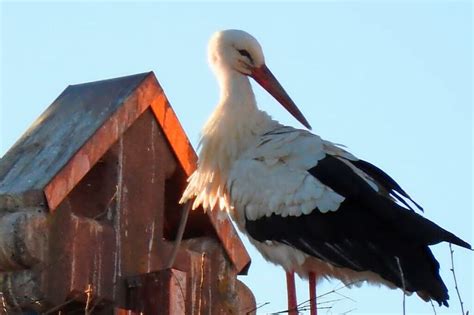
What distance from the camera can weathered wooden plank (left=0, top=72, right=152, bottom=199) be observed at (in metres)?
5.57

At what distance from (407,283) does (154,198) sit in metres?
1.08

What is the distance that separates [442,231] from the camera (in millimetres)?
5664

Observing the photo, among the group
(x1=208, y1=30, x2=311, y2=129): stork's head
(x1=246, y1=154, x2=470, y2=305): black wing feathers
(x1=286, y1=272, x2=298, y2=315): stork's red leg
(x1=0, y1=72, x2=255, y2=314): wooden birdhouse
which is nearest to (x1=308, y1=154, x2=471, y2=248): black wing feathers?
(x1=246, y1=154, x2=470, y2=305): black wing feathers

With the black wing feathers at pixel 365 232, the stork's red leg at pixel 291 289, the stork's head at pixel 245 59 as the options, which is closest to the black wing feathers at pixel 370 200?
the black wing feathers at pixel 365 232

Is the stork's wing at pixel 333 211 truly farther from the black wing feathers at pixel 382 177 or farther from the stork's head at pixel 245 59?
the stork's head at pixel 245 59

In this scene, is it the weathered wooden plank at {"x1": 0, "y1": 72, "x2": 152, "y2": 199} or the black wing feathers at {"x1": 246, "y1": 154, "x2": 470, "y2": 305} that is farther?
Result: the black wing feathers at {"x1": 246, "y1": 154, "x2": 470, "y2": 305}

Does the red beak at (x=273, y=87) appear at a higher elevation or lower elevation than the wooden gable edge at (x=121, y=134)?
higher

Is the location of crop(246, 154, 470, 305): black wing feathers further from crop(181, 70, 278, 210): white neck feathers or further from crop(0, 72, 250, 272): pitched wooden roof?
crop(0, 72, 250, 272): pitched wooden roof

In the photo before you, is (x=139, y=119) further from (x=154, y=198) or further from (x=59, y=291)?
(x=59, y=291)

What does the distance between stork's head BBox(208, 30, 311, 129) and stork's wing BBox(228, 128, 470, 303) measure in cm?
50

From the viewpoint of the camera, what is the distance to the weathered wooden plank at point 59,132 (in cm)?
557

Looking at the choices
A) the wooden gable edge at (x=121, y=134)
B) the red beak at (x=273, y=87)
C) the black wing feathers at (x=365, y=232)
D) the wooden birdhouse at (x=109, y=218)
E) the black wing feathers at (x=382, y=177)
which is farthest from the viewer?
the red beak at (x=273, y=87)

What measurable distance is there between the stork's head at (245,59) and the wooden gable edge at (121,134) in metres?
0.50

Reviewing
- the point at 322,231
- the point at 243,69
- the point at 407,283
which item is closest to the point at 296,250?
the point at 322,231
